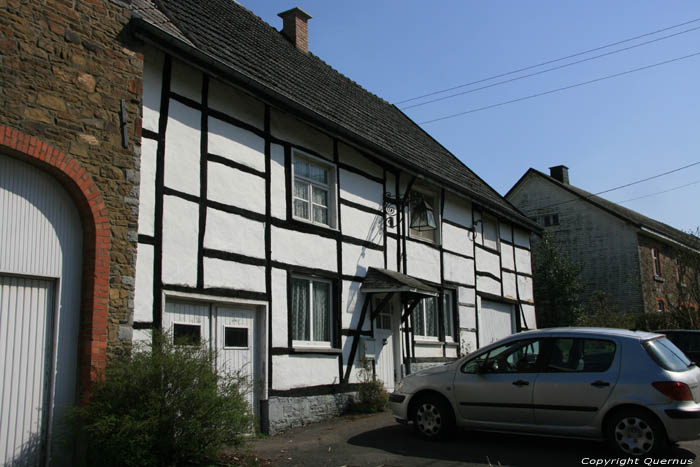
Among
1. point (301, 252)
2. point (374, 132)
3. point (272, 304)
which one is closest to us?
point (272, 304)

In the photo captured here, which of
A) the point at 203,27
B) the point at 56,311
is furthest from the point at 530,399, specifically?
the point at 203,27

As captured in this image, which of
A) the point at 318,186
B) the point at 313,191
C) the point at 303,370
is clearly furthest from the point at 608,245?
the point at 303,370

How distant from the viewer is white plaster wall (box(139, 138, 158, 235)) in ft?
27.7

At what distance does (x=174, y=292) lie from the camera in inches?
342

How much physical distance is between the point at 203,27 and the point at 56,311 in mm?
6293

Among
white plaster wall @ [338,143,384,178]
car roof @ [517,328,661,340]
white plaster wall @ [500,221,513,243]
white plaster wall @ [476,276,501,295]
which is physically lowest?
car roof @ [517,328,661,340]

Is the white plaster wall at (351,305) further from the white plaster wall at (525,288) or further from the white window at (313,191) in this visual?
the white plaster wall at (525,288)

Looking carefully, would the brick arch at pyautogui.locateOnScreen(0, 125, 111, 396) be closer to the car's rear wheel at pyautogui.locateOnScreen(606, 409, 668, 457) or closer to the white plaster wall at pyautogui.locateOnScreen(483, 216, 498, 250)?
the car's rear wheel at pyautogui.locateOnScreen(606, 409, 668, 457)

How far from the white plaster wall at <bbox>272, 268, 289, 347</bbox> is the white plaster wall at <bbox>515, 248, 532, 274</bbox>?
10897mm

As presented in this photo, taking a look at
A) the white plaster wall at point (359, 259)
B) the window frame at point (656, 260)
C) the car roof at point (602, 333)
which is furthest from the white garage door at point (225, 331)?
the window frame at point (656, 260)

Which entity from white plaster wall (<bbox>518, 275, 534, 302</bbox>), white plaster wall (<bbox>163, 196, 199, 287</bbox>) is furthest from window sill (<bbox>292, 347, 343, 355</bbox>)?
white plaster wall (<bbox>518, 275, 534, 302</bbox>)

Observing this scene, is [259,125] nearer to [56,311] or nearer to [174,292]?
[174,292]

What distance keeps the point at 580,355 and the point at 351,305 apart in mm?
5223

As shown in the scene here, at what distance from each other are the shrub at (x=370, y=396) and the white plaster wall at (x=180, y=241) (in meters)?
4.39
